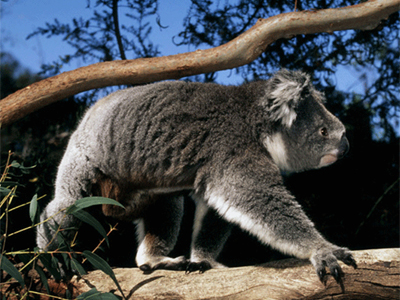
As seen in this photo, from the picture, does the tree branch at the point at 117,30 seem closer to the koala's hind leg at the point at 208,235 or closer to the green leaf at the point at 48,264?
the koala's hind leg at the point at 208,235

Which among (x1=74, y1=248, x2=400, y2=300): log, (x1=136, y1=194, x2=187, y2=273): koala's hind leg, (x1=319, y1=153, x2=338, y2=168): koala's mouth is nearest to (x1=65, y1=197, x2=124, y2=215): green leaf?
(x1=74, y1=248, x2=400, y2=300): log

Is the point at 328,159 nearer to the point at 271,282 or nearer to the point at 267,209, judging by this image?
the point at 267,209

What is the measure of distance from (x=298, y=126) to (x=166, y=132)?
0.92 meters

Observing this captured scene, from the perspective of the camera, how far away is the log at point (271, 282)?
2.00 m

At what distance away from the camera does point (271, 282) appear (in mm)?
2129

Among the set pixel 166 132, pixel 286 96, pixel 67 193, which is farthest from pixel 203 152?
pixel 67 193

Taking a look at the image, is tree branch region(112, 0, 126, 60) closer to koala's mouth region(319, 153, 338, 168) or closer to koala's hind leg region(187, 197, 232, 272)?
koala's hind leg region(187, 197, 232, 272)

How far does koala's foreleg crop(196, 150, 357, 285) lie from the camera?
2.10 metres

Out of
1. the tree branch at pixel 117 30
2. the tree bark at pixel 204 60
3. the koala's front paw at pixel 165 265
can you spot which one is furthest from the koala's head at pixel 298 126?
the tree branch at pixel 117 30

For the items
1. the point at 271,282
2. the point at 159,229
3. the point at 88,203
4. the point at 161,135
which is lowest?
the point at 271,282

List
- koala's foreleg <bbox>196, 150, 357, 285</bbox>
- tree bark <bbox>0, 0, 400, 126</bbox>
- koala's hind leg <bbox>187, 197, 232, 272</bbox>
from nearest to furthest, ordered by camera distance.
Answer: koala's foreleg <bbox>196, 150, 357, 285</bbox> → koala's hind leg <bbox>187, 197, 232, 272</bbox> → tree bark <bbox>0, 0, 400, 126</bbox>

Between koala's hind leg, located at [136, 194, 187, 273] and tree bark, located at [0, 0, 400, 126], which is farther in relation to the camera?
tree bark, located at [0, 0, 400, 126]

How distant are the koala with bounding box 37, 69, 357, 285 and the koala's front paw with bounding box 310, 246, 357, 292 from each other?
268mm

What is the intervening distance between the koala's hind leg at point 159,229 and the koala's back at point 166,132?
1.30 feet
